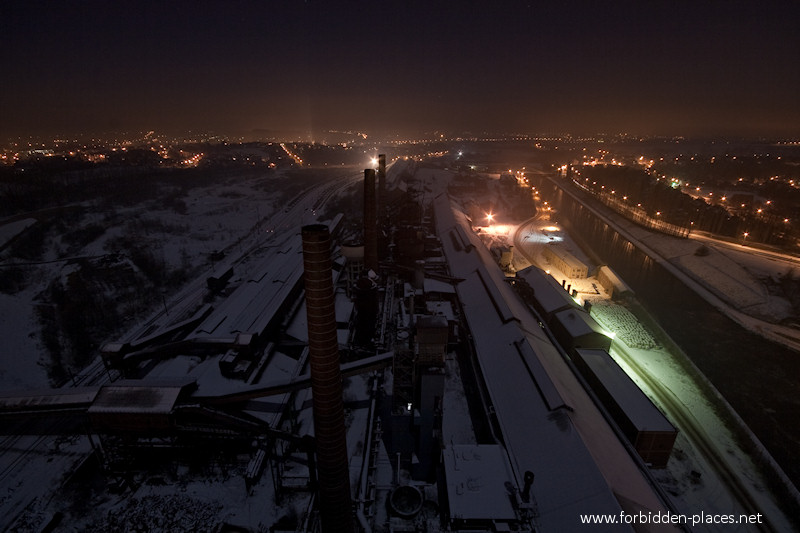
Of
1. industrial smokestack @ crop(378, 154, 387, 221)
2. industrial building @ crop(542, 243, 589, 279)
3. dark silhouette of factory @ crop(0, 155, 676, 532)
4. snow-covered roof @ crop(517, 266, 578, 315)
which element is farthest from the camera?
industrial smokestack @ crop(378, 154, 387, 221)

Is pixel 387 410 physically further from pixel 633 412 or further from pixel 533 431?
pixel 633 412

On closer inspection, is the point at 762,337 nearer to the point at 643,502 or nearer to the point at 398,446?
the point at 643,502

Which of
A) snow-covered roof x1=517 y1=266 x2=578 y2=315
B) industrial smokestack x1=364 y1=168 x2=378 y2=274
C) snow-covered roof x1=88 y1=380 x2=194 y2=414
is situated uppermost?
industrial smokestack x1=364 y1=168 x2=378 y2=274

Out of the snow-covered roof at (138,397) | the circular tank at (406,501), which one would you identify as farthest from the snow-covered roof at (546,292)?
the snow-covered roof at (138,397)

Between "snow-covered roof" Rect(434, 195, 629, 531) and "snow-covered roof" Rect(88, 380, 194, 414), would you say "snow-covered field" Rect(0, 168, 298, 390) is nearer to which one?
"snow-covered roof" Rect(88, 380, 194, 414)

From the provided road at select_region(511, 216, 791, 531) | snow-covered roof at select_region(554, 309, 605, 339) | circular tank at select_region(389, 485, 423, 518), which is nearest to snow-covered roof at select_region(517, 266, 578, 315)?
snow-covered roof at select_region(554, 309, 605, 339)

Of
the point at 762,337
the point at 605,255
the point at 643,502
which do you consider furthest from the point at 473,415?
the point at 605,255

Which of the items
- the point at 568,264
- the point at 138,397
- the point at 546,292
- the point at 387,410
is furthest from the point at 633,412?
the point at 138,397
